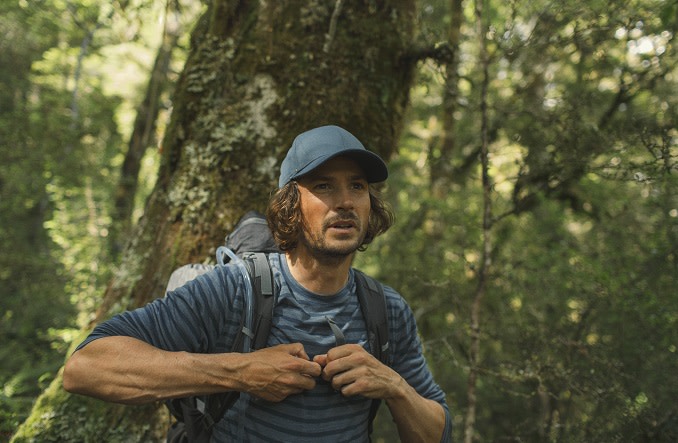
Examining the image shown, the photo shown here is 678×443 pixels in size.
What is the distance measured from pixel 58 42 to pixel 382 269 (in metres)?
13.0

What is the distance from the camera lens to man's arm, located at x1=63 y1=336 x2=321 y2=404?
182 centimetres

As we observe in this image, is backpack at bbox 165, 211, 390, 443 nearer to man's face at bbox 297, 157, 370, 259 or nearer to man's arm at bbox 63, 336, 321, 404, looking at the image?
man's arm at bbox 63, 336, 321, 404

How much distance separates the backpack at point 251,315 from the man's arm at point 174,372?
158 mm

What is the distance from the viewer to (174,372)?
188 cm

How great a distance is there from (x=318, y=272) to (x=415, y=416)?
92cm

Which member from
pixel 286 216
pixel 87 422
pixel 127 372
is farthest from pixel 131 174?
pixel 127 372

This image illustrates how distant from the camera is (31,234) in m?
11.5

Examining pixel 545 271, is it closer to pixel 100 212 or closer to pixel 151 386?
pixel 151 386

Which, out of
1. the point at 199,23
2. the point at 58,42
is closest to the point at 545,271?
the point at 199,23

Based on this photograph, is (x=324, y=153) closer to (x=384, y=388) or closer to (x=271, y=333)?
(x=271, y=333)

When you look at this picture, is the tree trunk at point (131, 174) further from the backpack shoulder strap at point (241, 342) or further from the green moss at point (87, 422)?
the backpack shoulder strap at point (241, 342)

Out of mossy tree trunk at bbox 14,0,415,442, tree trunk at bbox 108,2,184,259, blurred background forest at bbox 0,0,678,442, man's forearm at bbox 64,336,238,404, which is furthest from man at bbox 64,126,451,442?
tree trunk at bbox 108,2,184,259

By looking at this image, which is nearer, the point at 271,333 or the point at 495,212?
the point at 271,333

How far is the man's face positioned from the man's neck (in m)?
0.04
